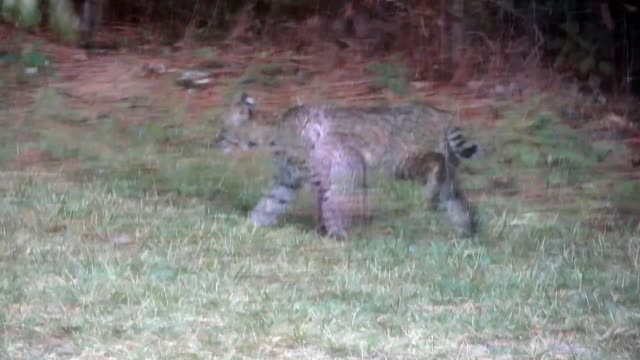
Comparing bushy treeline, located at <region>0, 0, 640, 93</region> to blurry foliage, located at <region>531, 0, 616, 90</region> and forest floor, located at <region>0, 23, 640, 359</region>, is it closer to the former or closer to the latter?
blurry foliage, located at <region>531, 0, 616, 90</region>

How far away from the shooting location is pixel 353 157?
7.55 m

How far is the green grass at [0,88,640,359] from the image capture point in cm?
534

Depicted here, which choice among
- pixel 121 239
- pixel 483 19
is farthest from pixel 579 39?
pixel 121 239

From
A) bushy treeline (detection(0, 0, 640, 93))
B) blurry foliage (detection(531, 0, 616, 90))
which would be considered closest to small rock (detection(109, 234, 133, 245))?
bushy treeline (detection(0, 0, 640, 93))

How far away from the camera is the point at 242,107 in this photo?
9242mm

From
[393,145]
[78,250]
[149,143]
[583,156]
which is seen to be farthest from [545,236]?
[149,143]

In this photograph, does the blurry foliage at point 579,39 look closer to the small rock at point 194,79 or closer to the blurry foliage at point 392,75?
the blurry foliage at point 392,75

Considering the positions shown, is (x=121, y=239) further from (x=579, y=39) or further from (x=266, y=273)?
(x=579, y=39)

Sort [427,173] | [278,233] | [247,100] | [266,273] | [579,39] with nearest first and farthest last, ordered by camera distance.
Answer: [266,273] → [278,233] → [427,173] → [247,100] → [579,39]

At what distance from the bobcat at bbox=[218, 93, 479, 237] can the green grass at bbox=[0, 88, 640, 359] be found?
0.40 ft

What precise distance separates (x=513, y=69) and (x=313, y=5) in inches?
81.5

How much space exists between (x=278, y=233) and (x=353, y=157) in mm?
679

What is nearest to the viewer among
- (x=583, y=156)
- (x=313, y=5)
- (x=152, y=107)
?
(x=583, y=156)

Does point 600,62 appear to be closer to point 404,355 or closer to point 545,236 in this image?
point 545,236
